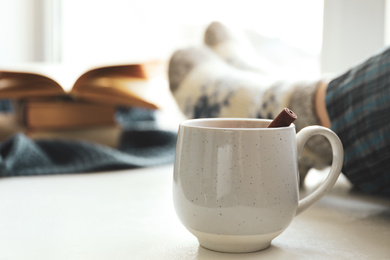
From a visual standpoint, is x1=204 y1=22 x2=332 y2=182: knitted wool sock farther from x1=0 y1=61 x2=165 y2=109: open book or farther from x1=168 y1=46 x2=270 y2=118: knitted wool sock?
x1=0 y1=61 x2=165 y2=109: open book

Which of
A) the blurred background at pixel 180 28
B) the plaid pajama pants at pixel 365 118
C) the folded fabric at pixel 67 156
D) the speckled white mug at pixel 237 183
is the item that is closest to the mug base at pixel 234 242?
the speckled white mug at pixel 237 183

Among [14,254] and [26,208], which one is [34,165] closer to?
[26,208]

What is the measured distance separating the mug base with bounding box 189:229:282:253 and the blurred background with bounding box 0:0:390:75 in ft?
1.41

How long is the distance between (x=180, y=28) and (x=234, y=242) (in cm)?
89

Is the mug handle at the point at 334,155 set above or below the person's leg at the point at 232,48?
below

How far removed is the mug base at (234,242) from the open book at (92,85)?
1.24 ft

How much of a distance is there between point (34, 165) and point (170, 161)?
0.56 ft

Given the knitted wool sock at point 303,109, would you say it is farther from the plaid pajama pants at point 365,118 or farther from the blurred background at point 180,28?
the blurred background at point 180,28

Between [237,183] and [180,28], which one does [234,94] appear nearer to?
[237,183]

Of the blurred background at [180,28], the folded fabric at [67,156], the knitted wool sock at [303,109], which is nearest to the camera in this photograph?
the knitted wool sock at [303,109]

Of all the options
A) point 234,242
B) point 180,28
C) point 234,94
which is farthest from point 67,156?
point 180,28

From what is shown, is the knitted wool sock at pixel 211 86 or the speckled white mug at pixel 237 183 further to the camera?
the knitted wool sock at pixel 211 86

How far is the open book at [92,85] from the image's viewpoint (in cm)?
67

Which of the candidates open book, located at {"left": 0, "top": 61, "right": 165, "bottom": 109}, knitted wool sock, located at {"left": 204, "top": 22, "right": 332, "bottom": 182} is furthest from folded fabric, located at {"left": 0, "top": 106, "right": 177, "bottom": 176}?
knitted wool sock, located at {"left": 204, "top": 22, "right": 332, "bottom": 182}
